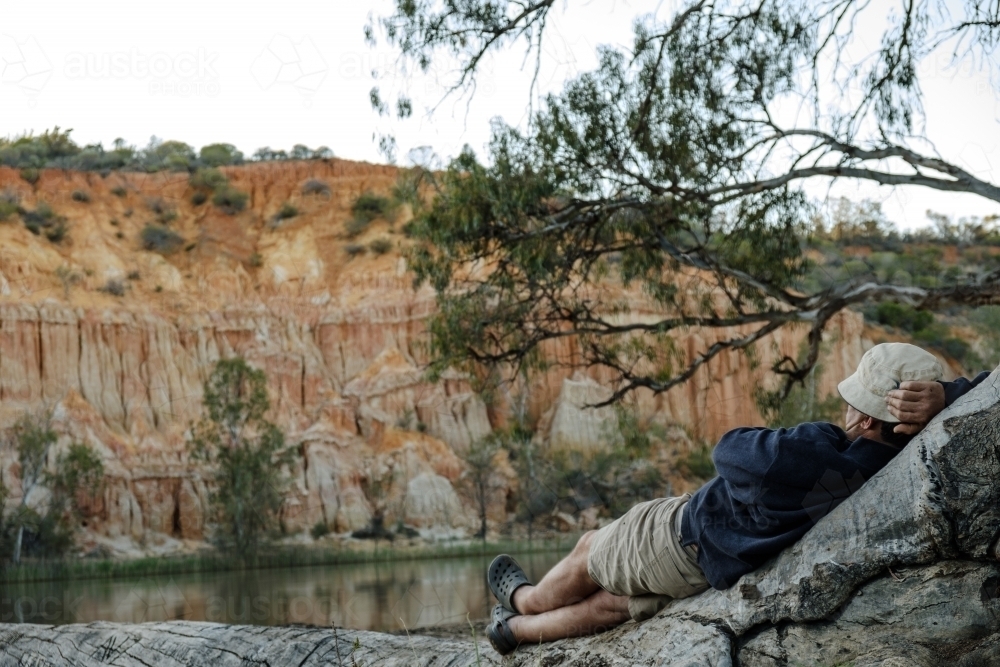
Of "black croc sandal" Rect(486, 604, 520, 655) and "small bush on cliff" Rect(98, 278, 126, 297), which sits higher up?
"small bush on cliff" Rect(98, 278, 126, 297)

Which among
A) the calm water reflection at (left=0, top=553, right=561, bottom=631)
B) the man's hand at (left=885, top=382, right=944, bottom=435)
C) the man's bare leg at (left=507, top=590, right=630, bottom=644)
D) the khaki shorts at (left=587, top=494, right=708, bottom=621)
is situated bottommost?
the calm water reflection at (left=0, top=553, right=561, bottom=631)

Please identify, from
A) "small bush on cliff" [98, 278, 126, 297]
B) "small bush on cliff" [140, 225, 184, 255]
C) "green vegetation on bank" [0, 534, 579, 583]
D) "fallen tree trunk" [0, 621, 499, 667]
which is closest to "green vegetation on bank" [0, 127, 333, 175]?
"small bush on cliff" [140, 225, 184, 255]

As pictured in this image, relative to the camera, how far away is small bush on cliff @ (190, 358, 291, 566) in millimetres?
19000

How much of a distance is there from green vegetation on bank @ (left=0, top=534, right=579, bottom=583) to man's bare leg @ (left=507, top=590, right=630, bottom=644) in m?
15.3

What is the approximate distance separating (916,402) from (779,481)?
0.93 feet

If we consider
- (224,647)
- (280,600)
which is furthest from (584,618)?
(280,600)

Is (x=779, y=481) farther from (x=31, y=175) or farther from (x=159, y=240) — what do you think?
(x=31, y=175)

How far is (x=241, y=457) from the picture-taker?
1955cm

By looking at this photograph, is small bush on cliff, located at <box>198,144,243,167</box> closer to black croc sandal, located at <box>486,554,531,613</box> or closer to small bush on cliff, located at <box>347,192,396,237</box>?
small bush on cliff, located at <box>347,192,396,237</box>

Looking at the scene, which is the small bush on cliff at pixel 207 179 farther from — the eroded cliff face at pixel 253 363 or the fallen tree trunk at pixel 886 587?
the fallen tree trunk at pixel 886 587

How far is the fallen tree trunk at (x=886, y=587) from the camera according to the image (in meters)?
1.65

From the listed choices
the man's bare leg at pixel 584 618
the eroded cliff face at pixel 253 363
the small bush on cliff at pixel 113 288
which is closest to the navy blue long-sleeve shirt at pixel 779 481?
the man's bare leg at pixel 584 618

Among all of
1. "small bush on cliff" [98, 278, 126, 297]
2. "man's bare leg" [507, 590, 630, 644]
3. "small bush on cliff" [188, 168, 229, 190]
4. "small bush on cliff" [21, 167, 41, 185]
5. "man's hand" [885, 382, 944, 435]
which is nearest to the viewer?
"man's hand" [885, 382, 944, 435]

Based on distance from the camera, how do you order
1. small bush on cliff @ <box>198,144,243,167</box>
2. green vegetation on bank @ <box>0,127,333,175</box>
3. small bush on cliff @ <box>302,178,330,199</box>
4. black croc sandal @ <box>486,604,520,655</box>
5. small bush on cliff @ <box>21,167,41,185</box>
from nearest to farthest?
black croc sandal @ <box>486,604,520,655</box> < small bush on cliff @ <box>21,167,41,185</box> < green vegetation on bank @ <box>0,127,333,175</box> < small bush on cliff @ <box>302,178,330,199</box> < small bush on cliff @ <box>198,144,243,167</box>
